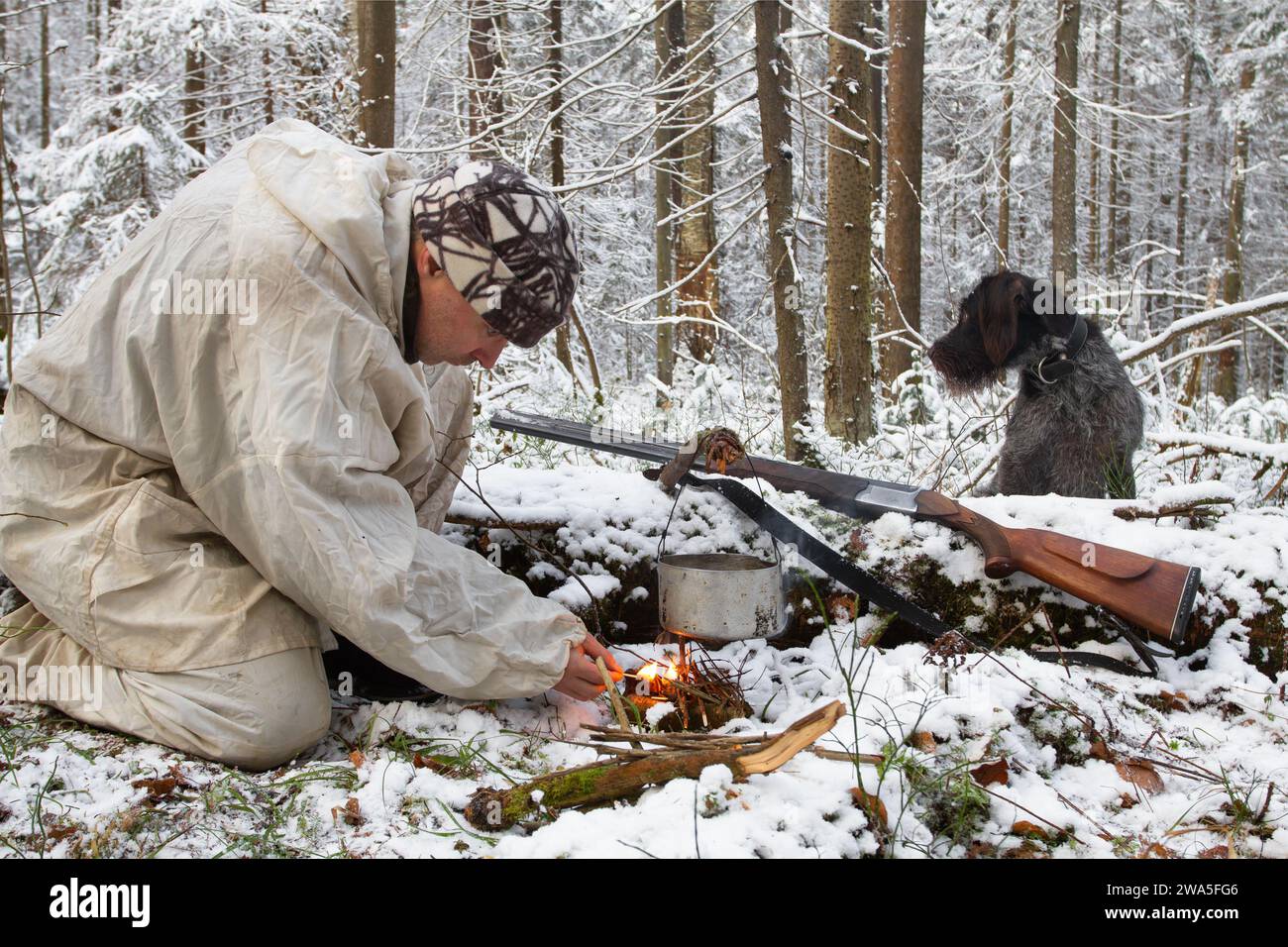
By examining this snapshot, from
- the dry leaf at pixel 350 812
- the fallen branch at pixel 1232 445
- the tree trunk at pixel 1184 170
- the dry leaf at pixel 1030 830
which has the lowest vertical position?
the dry leaf at pixel 1030 830

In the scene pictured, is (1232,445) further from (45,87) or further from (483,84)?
(45,87)

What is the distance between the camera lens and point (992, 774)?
235 centimetres

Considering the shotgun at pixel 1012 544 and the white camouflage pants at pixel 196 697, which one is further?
the shotgun at pixel 1012 544

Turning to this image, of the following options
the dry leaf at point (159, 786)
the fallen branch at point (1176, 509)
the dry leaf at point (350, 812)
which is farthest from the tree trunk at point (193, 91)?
the fallen branch at point (1176, 509)

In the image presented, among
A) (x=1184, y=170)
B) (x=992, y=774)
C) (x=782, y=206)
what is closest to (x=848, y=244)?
(x=782, y=206)

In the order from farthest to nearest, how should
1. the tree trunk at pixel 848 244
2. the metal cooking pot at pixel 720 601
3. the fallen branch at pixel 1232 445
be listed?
the tree trunk at pixel 848 244 → the fallen branch at pixel 1232 445 → the metal cooking pot at pixel 720 601

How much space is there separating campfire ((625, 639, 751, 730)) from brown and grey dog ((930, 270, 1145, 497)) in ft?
8.87

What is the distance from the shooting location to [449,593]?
253cm

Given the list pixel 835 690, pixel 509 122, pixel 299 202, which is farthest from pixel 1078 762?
pixel 509 122

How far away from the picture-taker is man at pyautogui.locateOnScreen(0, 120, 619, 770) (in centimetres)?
229

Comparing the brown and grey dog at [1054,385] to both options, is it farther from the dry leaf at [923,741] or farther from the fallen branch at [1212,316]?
the dry leaf at [923,741]

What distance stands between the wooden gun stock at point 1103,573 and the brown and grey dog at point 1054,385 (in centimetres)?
175

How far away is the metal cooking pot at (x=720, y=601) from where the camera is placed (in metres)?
2.99

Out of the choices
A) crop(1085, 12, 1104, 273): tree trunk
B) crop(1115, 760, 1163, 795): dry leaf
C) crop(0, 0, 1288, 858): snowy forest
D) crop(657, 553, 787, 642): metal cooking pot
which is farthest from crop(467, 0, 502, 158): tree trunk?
crop(1085, 12, 1104, 273): tree trunk
